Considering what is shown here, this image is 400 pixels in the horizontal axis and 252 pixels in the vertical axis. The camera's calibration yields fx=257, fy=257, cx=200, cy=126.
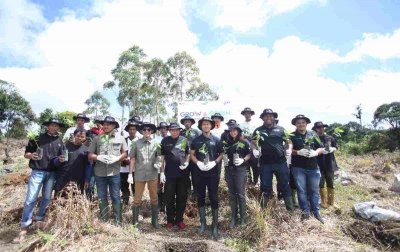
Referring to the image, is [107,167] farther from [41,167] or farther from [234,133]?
[234,133]

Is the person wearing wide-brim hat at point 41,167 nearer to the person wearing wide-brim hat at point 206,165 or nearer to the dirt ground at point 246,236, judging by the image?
the dirt ground at point 246,236

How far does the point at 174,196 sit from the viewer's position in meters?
5.14

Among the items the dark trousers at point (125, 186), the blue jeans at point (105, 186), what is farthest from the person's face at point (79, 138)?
the dark trousers at point (125, 186)

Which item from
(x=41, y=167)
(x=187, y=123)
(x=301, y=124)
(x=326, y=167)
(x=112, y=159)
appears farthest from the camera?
(x=187, y=123)

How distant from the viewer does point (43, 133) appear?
16.0ft

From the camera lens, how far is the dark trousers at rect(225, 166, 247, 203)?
4.91m

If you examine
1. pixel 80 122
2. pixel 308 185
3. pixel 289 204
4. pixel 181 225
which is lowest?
pixel 181 225

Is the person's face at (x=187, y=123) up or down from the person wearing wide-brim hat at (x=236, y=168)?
up

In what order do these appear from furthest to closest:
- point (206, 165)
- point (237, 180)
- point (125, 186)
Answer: point (125, 186), point (237, 180), point (206, 165)

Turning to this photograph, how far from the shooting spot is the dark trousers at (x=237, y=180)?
4.91 meters

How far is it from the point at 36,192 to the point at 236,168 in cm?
360

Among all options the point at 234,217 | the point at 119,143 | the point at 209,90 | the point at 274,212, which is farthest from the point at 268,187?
the point at 209,90

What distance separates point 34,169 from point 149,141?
2.06m

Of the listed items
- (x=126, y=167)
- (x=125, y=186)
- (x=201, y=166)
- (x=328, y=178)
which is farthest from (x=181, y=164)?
(x=328, y=178)
